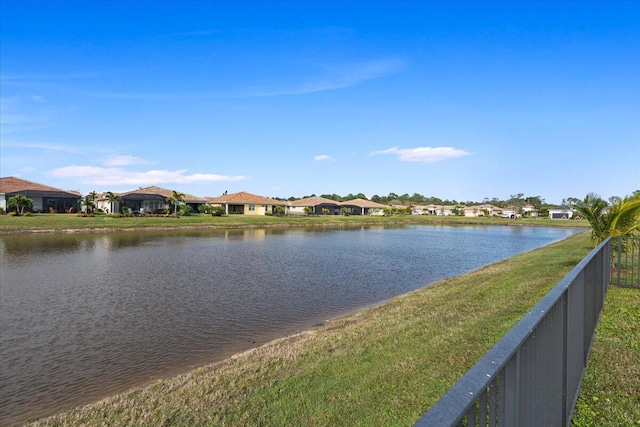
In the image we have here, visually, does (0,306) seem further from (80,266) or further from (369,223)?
(369,223)

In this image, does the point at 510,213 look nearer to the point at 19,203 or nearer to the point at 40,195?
the point at 40,195

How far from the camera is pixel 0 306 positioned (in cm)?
1389

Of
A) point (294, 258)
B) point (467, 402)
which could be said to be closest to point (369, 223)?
point (294, 258)

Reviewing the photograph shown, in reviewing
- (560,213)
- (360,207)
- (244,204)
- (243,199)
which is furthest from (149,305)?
(560,213)

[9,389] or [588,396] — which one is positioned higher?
[588,396]

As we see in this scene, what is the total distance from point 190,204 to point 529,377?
81.0m

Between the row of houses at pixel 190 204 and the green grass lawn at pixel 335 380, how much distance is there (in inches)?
2398

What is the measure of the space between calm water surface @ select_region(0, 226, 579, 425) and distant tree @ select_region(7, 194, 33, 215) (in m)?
26.5

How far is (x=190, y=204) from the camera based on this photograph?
259ft

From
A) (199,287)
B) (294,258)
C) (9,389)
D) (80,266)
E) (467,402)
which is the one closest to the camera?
(467,402)

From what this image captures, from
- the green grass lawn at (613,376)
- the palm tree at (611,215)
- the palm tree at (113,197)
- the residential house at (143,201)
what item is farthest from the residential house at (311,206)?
the green grass lawn at (613,376)

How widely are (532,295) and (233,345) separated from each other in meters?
7.98

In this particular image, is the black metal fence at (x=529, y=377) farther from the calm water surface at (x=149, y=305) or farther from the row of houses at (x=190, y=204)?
the row of houses at (x=190, y=204)

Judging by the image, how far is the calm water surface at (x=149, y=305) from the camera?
28.5ft
